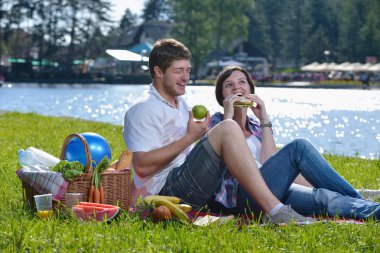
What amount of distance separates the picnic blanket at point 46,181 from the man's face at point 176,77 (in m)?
1.01

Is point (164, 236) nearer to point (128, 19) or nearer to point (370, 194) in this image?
point (370, 194)

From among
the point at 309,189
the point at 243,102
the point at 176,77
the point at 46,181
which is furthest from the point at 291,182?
the point at 46,181

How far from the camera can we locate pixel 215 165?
540 centimetres

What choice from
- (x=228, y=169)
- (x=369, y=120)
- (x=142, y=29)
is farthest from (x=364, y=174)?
(x=142, y=29)

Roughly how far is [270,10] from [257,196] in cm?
11025

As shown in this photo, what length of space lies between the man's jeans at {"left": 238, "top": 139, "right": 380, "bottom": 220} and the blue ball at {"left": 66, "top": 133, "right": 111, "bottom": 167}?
1547mm

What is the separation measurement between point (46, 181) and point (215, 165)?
4.23 feet

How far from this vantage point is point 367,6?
86.1 m

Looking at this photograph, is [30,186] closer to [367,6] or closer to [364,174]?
[364,174]

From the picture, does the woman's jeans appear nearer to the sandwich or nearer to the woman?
the woman

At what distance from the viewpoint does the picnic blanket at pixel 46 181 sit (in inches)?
227

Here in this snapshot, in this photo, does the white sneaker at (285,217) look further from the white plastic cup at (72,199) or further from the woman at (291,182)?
the white plastic cup at (72,199)

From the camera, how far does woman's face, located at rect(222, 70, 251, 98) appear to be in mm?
5988

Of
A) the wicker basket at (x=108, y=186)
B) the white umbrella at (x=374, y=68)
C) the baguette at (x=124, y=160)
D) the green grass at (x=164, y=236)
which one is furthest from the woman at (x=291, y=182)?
the white umbrella at (x=374, y=68)
